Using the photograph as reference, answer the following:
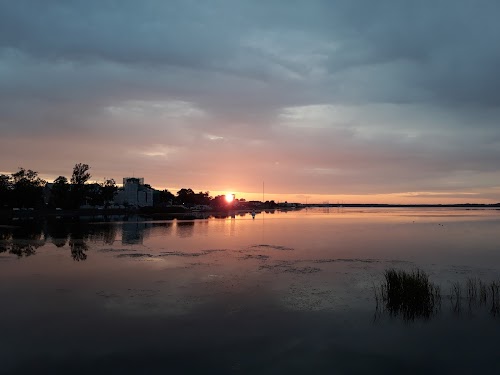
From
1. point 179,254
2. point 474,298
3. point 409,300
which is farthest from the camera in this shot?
point 179,254

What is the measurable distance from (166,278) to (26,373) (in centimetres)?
1446

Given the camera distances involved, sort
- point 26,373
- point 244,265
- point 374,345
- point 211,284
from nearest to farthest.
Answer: point 26,373 → point 374,345 → point 211,284 → point 244,265

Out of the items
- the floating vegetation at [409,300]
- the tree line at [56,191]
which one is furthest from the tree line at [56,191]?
the floating vegetation at [409,300]

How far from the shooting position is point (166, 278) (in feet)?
90.2

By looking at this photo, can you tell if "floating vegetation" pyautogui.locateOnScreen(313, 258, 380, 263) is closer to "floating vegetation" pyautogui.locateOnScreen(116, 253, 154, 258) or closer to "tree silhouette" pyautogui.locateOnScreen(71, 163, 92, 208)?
"floating vegetation" pyautogui.locateOnScreen(116, 253, 154, 258)

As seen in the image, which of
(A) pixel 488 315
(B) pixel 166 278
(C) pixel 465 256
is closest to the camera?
(A) pixel 488 315

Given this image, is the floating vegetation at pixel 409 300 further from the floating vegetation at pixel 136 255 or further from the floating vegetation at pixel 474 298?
the floating vegetation at pixel 136 255

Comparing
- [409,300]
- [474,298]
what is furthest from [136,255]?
[474,298]

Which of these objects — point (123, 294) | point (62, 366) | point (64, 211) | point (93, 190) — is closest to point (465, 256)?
point (123, 294)

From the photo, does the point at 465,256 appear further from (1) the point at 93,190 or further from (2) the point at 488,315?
(1) the point at 93,190

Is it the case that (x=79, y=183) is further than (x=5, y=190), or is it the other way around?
(x=79, y=183)

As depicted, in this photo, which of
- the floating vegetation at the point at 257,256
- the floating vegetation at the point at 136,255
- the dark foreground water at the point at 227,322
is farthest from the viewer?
the floating vegetation at the point at 136,255

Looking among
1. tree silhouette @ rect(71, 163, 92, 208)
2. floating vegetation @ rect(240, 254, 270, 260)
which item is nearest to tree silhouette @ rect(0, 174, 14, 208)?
tree silhouette @ rect(71, 163, 92, 208)

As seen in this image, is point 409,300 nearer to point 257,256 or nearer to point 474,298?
point 474,298
